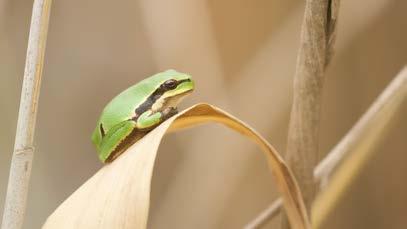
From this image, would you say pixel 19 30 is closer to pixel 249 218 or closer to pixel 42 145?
pixel 42 145

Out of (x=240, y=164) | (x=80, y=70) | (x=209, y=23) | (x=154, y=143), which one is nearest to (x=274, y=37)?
(x=209, y=23)

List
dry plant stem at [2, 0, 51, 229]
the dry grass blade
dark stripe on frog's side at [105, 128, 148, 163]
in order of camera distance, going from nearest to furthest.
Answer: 1. dry plant stem at [2, 0, 51, 229]
2. dark stripe on frog's side at [105, 128, 148, 163]
3. the dry grass blade

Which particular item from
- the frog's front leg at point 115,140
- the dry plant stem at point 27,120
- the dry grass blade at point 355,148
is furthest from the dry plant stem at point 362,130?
the dry plant stem at point 27,120

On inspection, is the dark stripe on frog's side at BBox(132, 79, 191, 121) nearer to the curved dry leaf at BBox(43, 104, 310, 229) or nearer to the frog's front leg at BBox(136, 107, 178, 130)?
the frog's front leg at BBox(136, 107, 178, 130)

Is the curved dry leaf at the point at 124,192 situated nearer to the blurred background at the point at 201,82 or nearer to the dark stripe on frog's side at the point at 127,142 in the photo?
the dark stripe on frog's side at the point at 127,142

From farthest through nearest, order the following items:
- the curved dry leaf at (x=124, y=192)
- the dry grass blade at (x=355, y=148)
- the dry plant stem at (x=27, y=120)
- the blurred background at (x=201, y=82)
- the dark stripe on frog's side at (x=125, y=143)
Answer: the blurred background at (x=201, y=82) → the dry grass blade at (x=355, y=148) → the dark stripe on frog's side at (x=125, y=143) → the dry plant stem at (x=27, y=120) → the curved dry leaf at (x=124, y=192)

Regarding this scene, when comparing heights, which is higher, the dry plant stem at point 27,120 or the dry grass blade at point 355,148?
the dry plant stem at point 27,120

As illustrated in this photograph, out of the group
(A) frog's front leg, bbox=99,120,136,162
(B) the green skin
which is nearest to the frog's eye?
(B) the green skin
